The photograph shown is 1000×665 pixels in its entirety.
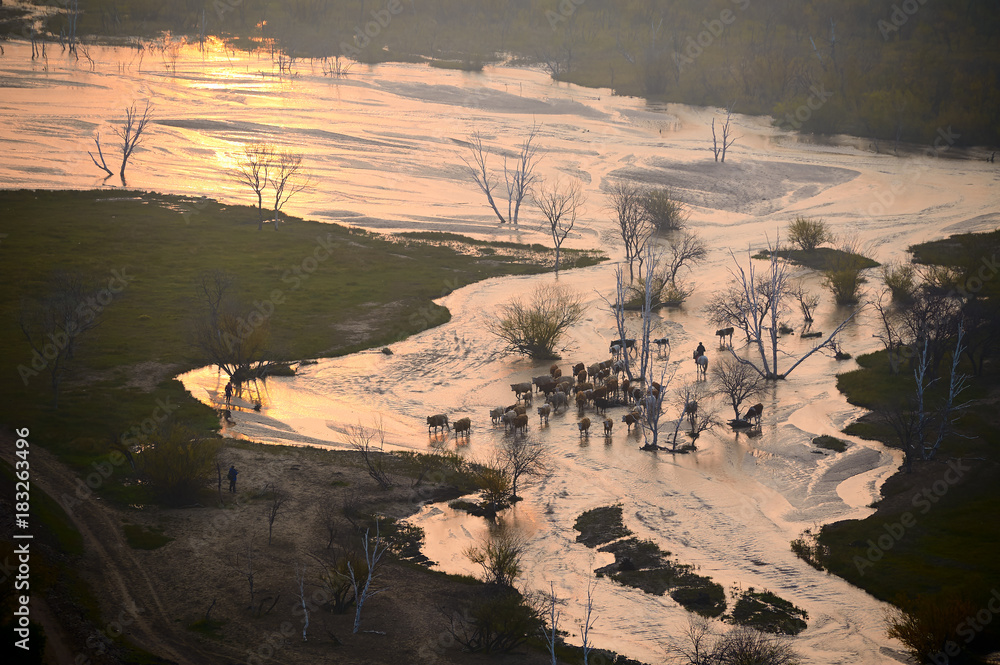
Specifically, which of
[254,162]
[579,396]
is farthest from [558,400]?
[254,162]

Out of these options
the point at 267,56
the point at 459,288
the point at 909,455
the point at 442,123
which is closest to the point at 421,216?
the point at 459,288

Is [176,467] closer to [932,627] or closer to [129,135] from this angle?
[932,627]

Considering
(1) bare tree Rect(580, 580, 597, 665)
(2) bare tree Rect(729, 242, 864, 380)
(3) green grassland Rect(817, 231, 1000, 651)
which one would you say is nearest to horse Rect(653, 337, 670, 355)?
(2) bare tree Rect(729, 242, 864, 380)

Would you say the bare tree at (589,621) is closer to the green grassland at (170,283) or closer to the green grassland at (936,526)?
the green grassland at (936,526)

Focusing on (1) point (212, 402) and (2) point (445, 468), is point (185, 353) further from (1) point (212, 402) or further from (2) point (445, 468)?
(2) point (445, 468)

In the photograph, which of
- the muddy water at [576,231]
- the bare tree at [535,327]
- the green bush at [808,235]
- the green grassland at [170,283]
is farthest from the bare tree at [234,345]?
the green bush at [808,235]

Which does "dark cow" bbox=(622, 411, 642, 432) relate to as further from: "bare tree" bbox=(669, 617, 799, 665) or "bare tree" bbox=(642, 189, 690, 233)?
"bare tree" bbox=(642, 189, 690, 233)
